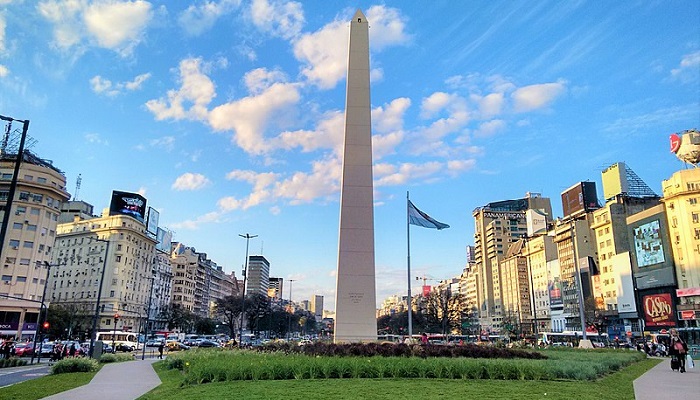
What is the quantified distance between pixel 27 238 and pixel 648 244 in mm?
95541

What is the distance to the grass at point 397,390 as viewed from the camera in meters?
10.8

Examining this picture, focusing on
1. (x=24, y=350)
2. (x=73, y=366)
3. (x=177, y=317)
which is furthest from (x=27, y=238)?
(x=73, y=366)

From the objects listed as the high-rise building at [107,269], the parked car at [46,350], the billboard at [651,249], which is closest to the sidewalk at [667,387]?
the parked car at [46,350]

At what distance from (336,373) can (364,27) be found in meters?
21.5

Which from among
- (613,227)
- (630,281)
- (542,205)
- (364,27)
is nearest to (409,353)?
(364,27)

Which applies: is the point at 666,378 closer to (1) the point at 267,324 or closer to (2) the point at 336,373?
(2) the point at 336,373

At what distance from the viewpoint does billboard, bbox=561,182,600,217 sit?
100938 mm

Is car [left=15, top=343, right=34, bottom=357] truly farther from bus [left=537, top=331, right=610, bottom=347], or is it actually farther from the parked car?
bus [left=537, top=331, right=610, bottom=347]

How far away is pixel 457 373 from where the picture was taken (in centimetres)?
1434

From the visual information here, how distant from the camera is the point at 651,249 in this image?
248 feet

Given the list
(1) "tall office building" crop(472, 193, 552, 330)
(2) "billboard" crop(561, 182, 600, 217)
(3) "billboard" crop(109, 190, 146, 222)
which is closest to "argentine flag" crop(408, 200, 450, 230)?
(3) "billboard" crop(109, 190, 146, 222)

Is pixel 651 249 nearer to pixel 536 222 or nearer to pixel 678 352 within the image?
pixel 536 222

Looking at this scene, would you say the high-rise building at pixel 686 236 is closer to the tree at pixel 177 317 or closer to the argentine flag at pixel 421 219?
the argentine flag at pixel 421 219

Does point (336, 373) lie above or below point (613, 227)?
below
